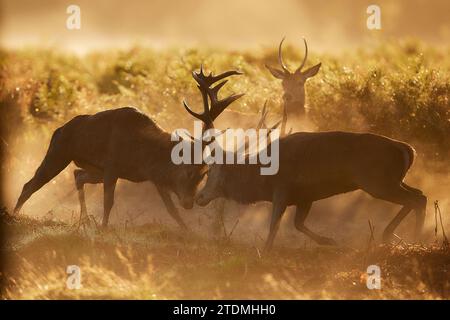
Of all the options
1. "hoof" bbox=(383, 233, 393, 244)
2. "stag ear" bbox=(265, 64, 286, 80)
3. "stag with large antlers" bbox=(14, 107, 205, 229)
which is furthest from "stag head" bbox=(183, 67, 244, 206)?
"stag ear" bbox=(265, 64, 286, 80)

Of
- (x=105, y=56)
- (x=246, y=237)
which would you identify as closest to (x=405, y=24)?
(x=105, y=56)

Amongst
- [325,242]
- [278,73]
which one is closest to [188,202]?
[325,242]

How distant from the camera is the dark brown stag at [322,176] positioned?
14.6 m

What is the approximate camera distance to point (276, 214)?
15.0 meters

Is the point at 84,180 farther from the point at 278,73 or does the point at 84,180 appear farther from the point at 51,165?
the point at 278,73

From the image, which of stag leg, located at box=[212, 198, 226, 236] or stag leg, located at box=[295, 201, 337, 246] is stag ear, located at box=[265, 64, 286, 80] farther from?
stag leg, located at box=[295, 201, 337, 246]

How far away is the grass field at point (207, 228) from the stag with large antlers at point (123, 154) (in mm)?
842

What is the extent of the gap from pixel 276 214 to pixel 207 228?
9.94ft

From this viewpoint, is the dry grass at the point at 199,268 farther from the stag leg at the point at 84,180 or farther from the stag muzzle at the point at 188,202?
the stag leg at the point at 84,180

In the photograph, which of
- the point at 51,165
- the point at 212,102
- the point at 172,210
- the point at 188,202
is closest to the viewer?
the point at 188,202

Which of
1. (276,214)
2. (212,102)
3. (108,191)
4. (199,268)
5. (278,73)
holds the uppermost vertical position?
(278,73)
